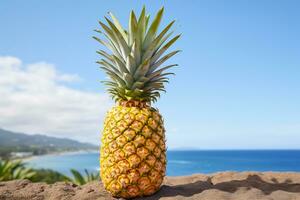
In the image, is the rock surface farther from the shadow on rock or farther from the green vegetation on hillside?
the green vegetation on hillside

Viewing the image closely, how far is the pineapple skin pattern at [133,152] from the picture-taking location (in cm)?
534

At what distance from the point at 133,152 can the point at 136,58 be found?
4.55ft

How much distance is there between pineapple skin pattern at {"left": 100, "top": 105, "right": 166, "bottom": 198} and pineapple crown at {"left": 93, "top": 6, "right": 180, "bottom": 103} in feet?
1.04

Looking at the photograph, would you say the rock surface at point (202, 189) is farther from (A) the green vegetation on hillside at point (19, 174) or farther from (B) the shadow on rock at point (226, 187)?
(A) the green vegetation on hillside at point (19, 174)

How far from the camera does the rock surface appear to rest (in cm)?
540

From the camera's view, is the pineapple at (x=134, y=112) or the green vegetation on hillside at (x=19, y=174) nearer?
the pineapple at (x=134, y=112)

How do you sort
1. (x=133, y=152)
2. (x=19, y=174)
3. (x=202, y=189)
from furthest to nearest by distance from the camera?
(x=19, y=174) < (x=202, y=189) < (x=133, y=152)

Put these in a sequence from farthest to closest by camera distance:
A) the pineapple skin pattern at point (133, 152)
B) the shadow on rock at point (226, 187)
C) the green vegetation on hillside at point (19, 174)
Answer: the green vegetation on hillside at point (19, 174) < the shadow on rock at point (226, 187) < the pineapple skin pattern at point (133, 152)

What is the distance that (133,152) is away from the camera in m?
5.32

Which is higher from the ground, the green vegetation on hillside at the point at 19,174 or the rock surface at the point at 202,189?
the rock surface at the point at 202,189

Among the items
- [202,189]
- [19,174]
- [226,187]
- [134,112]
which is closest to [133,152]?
[134,112]

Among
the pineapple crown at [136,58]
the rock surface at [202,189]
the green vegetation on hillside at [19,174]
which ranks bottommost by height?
the green vegetation on hillside at [19,174]

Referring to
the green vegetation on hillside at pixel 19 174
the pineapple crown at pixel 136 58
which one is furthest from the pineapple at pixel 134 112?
the green vegetation on hillside at pixel 19 174

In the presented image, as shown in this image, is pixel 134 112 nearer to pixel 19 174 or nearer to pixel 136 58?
pixel 136 58
